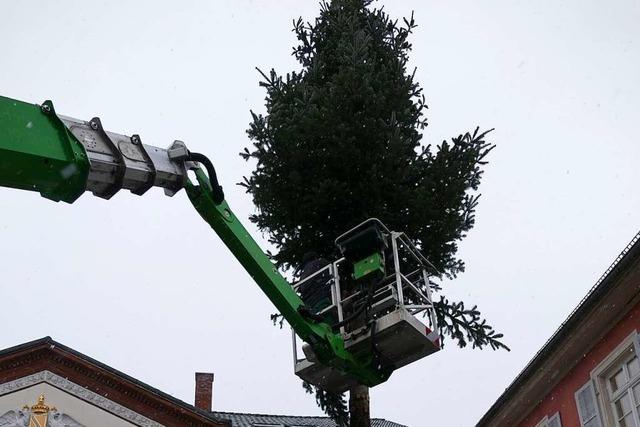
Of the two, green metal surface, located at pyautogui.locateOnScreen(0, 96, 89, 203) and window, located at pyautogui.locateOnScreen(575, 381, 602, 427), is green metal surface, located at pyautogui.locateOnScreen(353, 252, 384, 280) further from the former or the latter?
window, located at pyautogui.locateOnScreen(575, 381, 602, 427)

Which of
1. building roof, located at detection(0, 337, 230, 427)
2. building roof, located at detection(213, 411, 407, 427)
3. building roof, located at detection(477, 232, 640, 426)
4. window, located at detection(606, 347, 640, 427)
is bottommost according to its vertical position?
window, located at detection(606, 347, 640, 427)

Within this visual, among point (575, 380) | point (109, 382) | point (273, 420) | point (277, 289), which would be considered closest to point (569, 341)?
point (575, 380)

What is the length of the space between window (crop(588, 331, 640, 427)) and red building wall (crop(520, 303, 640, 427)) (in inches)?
6.5

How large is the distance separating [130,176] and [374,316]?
403 cm

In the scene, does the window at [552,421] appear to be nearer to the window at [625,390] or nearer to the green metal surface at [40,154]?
the window at [625,390]

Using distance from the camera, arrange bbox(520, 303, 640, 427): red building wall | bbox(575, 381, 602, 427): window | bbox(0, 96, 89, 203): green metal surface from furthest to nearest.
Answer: bbox(575, 381, 602, 427): window → bbox(520, 303, 640, 427): red building wall → bbox(0, 96, 89, 203): green metal surface

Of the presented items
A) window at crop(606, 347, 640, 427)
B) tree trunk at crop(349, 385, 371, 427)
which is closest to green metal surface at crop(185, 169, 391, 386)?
tree trunk at crop(349, 385, 371, 427)

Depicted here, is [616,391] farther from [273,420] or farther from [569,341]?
[273,420]

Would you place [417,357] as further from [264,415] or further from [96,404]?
[264,415]

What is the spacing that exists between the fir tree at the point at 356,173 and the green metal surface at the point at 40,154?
22.0ft

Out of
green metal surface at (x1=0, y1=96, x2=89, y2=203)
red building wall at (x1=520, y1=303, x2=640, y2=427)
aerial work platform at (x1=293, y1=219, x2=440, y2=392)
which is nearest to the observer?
green metal surface at (x1=0, y1=96, x2=89, y2=203)

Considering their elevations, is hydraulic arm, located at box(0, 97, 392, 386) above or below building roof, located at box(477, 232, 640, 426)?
below

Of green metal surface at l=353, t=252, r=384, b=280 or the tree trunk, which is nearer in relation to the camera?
green metal surface at l=353, t=252, r=384, b=280

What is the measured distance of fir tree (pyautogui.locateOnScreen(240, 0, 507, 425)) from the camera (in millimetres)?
15438
